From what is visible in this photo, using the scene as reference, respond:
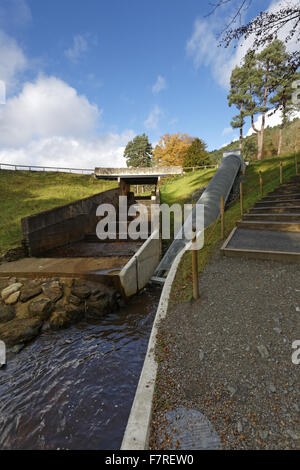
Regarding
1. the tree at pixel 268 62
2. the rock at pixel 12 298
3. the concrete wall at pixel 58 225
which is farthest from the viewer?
the tree at pixel 268 62

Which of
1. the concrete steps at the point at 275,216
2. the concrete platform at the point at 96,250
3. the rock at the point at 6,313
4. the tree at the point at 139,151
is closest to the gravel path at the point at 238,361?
the concrete steps at the point at 275,216

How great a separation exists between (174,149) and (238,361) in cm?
4896

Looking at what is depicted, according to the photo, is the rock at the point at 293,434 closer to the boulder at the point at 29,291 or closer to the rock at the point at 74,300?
the rock at the point at 74,300

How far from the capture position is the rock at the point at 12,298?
6578 mm

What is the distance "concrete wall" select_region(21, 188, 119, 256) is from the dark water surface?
17.7ft

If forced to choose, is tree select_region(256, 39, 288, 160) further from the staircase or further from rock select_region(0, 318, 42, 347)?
rock select_region(0, 318, 42, 347)

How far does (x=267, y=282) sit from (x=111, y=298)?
4.61 metres

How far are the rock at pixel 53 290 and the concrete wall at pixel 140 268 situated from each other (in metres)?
1.94

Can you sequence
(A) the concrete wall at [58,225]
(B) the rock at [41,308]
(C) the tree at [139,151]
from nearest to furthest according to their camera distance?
(B) the rock at [41,308], (A) the concrete wall at [58,225], (C) the tree at [139,151]

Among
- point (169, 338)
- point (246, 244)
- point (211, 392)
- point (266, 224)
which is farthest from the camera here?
point (266, 224)

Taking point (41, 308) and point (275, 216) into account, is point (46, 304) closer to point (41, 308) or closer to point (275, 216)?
point (41, 308)
